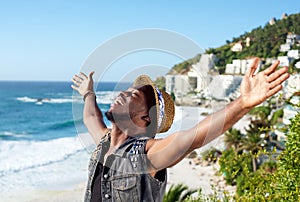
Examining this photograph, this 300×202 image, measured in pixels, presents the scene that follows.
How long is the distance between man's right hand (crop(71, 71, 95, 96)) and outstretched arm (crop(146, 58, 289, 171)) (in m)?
1.01

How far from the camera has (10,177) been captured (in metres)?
21.4

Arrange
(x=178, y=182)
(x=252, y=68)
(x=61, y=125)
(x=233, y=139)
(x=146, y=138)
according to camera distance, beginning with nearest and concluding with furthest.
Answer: (x=252, y=68) → (x=146, y=138) → (x=178, y=182) → (x=233, y=139) → (x=61, y=125)

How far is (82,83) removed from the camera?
2.60 meters

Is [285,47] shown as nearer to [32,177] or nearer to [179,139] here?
[32,177]

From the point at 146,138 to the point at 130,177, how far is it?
0.72 ft

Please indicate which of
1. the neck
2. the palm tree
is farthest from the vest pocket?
the palm tree

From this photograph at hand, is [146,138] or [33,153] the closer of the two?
[146,138]

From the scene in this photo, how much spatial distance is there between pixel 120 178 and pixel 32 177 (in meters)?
20.7

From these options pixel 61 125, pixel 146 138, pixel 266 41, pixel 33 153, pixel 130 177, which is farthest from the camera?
pixel 266 41

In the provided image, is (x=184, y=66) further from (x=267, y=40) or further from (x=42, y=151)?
(x=267, y=40)

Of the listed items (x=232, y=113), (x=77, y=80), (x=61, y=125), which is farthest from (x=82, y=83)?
(x=61, y=125)

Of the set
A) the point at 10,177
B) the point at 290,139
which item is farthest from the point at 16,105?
the point at 290,139

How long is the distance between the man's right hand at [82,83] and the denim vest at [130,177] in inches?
27.0

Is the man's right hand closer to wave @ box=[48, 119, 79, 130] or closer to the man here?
the man
